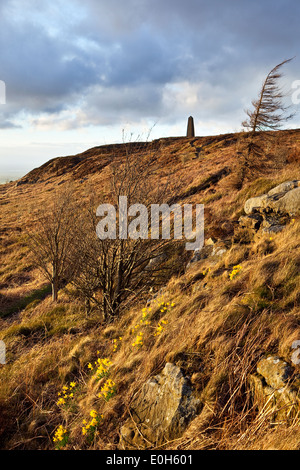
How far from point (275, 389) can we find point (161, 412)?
4.02 ft

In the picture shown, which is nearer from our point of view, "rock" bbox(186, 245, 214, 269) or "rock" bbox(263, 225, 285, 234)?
"rock" bbox(263, 225, 285, 234)

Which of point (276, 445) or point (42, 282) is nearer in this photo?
point (276, 445)

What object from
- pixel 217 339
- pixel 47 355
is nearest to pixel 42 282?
pixel 47 355

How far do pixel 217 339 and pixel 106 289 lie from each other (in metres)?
4.10

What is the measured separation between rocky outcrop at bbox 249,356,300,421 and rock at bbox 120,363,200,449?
65cm

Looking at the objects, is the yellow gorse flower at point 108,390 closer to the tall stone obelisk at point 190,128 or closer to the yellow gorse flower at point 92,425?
the yellow gorse flower at point 92,425

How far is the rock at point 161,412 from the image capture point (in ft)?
8.36

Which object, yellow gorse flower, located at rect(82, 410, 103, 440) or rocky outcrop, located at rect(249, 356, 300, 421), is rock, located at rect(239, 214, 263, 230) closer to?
rocky outcrop, located at rect(249, 356, 300, 421)

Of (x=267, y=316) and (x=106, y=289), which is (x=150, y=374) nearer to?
(x=267, y=316)

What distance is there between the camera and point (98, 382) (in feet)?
11.7

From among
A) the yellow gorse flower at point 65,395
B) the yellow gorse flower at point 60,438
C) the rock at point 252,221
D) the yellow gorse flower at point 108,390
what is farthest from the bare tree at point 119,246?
the yellow gorse flower at point 60,438

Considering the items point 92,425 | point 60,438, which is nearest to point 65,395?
point 60,438

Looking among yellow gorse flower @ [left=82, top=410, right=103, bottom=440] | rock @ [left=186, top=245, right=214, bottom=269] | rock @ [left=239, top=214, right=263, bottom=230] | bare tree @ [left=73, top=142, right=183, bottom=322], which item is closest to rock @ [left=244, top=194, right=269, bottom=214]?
rock @ [left=239, top=214, right=263, bottom=230]

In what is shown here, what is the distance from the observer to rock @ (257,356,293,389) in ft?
8.20
